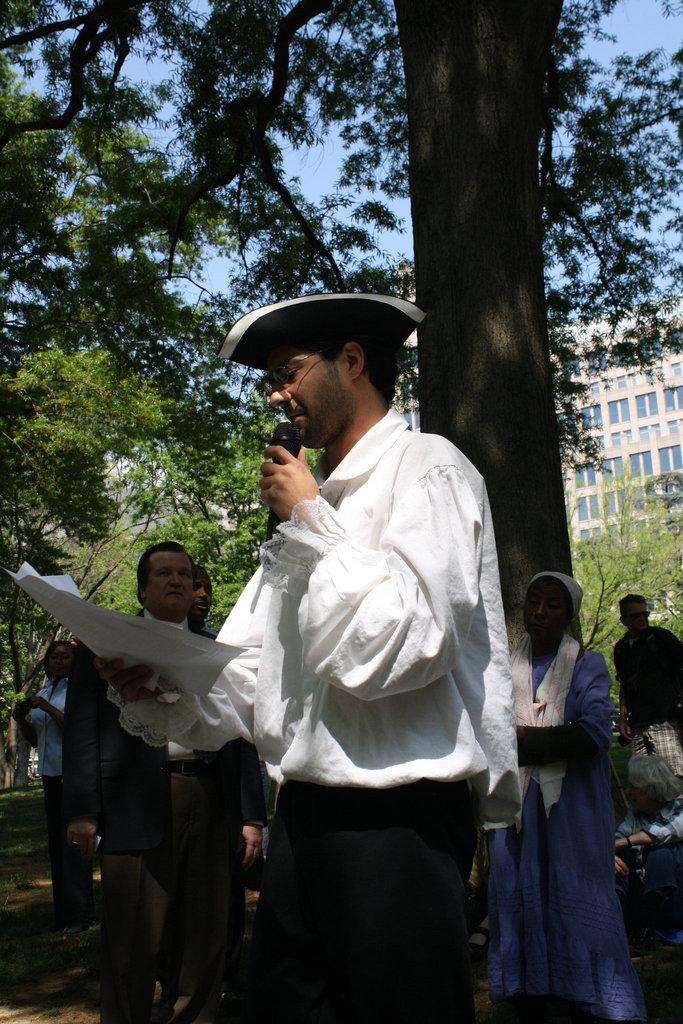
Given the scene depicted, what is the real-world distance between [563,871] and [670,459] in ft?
297

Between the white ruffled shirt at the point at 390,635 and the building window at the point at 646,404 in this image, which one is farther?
the building window at the point at 646,404

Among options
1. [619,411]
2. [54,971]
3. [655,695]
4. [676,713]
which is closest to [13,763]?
[655,695]

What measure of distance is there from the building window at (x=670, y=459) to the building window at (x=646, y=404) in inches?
152

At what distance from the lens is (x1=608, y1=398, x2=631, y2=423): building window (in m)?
92.3

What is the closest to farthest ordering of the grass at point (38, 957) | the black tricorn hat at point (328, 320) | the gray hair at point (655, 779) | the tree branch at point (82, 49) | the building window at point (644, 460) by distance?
the black tricorn hat at point (328, 320) < the grass at point (38, 957) < the gray hair at point (655, 779) < the tree branch at point (82, 49) < the building window at point (644, 460)

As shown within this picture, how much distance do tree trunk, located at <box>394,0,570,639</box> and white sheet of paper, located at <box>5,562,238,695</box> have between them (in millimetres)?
3206

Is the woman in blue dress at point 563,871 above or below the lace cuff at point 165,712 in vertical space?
below

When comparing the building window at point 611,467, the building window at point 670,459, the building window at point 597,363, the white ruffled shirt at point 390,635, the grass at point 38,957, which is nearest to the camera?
the white ruffled shirt at point 390,635

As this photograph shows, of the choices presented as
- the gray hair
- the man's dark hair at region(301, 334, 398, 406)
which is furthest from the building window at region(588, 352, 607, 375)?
the man's dark hair at region(301, 334, 398, 406)

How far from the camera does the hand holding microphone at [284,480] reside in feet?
6.62

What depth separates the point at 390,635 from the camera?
5.68ft

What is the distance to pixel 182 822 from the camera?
15.1ft

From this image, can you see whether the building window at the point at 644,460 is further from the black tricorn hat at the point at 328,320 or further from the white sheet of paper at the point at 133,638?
the white sheet of paper at the point at 133,638

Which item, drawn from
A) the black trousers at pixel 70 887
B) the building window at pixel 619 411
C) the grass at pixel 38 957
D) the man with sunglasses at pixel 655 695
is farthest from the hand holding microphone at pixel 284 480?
the building window at pixel 619 411
